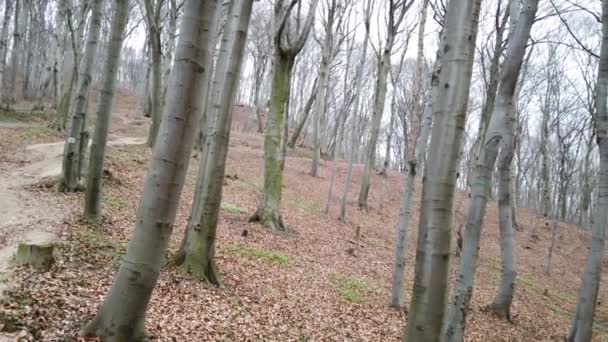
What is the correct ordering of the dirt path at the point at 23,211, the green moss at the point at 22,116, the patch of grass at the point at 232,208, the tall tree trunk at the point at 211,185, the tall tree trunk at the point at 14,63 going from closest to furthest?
the dirt path at the point at 23,211 → the tall tree trunk at the point at 211,185 → the patch of grass at the point at 232,208 → the green moss at the point at 22,116 → the tall tree trunk at the point at 14,63

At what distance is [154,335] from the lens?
3824 mm

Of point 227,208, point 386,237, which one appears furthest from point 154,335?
Result: point 386,237

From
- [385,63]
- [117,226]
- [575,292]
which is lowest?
[575,292]

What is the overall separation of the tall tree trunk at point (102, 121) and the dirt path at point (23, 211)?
0.56 m

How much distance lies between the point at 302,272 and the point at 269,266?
0.67 meters

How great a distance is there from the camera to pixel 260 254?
7.86 metres

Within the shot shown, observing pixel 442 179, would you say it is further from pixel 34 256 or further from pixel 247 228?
pixel 247 228

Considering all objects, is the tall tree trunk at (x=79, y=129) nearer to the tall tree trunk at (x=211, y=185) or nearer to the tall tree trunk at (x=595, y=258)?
the tall tree trunk at (x=211, y=185)

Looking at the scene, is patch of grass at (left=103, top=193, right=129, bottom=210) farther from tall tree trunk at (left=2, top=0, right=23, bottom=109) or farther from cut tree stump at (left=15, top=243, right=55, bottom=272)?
tall tree trunk at (left=2, top=0, right=23, bottom=109)

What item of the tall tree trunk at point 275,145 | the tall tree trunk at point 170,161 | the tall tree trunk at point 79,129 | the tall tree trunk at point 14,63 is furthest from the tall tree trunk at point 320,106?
the tall tree trunk at point 170,161

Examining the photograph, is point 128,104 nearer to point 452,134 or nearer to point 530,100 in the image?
point 530,100

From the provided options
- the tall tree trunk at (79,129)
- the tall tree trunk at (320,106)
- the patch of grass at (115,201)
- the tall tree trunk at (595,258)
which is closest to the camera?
the tall tree trunk at (595,258)

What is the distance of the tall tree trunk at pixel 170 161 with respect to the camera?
116 inches

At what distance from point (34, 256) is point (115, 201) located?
4.31 meters
